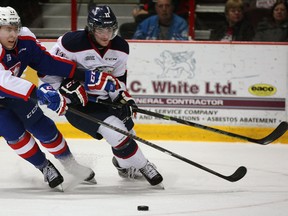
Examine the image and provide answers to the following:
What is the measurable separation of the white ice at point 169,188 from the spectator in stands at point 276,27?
0.86m

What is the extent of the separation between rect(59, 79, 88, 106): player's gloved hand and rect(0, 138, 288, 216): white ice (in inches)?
Result: 20.3

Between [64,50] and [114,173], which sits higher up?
[64,50]

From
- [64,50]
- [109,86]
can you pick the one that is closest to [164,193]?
[109,86]

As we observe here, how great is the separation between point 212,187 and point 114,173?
0.75 m

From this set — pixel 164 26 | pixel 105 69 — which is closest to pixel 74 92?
pixel 105 69

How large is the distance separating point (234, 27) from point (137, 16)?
31.2 inches

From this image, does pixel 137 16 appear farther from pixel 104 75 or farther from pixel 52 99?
pixel 52 99

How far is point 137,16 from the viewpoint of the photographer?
262 inches

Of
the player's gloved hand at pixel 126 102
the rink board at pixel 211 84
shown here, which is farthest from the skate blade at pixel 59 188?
the rink board at pixel 211 84

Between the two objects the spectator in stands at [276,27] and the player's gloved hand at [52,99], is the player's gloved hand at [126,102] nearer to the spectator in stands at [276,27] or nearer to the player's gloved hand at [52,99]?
the player's gloved hand at [52,99]

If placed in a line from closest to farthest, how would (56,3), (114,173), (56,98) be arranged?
(56,98)
(114,173)
(56,3)

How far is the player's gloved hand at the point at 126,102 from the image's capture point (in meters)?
4.84

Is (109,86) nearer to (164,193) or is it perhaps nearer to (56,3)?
(164,193)

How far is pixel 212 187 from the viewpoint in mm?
4824
